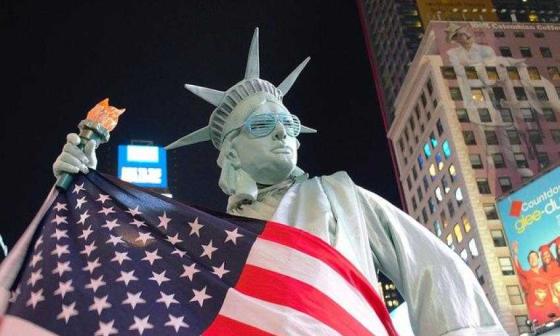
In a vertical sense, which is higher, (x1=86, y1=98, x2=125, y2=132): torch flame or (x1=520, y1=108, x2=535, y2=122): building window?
(x1=520, y1=108, x2=535, y2=122): building window

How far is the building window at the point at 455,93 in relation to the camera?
5156 centimetres

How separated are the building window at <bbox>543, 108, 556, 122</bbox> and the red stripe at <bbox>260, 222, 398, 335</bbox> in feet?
171

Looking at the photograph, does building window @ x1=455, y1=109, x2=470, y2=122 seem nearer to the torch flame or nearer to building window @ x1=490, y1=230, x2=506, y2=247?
building window @ x1=490, y1=230, x2=506, y2=247

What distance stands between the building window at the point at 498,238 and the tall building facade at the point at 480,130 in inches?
2.7

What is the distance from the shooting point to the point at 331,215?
3.50 meters

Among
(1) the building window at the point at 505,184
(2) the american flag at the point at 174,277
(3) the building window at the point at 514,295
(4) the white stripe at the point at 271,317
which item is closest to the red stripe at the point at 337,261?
(2) the american flag at the point at 174,277

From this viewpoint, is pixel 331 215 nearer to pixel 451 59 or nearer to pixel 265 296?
pixel 265 296

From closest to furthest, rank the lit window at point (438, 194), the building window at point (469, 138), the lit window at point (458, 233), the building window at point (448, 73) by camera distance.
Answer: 1. the lit window at point (458, 233)
2. the building window at point (469, 138)
3. the lit window at point (438, 194)
4. the building window at point (448, 73)

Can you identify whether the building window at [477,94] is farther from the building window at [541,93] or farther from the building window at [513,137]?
the building window at [541,93]

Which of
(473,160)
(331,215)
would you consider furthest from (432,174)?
(331,215)

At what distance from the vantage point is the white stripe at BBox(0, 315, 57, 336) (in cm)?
282

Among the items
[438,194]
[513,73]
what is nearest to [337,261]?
[438,194]

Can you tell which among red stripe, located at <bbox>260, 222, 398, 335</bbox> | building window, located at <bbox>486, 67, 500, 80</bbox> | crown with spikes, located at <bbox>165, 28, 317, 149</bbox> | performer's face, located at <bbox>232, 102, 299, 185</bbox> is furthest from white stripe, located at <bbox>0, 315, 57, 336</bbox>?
building window, located at <bbox>486, 67, 500, 80</bbox>

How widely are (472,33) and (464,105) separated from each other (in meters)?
8.25
